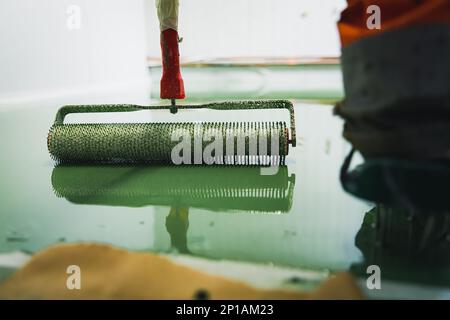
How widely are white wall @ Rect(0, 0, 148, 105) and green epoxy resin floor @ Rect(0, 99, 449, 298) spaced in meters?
1.37

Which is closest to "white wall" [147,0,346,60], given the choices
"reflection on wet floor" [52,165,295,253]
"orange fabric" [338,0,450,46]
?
"reflection on wet floor" [52,165,295,253]

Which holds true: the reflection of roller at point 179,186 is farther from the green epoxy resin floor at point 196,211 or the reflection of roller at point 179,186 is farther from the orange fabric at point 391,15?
the orange fabric at point 391,15

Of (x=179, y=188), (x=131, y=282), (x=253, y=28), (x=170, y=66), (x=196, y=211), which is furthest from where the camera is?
(x=253, y=28)

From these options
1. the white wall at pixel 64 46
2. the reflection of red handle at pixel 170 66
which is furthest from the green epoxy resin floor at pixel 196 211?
the white wall at pixel 64 46

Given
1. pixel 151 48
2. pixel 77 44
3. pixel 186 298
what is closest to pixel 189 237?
pixel 186 298

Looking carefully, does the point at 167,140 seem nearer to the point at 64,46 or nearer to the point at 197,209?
the point at 197,209

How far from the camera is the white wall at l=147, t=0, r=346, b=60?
537 centimetres

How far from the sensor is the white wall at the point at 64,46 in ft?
9.43

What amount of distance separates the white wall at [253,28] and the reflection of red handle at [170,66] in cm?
384

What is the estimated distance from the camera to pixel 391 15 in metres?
0.81

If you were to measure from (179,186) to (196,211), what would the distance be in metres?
0.21

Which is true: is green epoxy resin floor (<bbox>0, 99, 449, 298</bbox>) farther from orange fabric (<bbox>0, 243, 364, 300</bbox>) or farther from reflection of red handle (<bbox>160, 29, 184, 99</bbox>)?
reflection of red handle (<bbox>160, 29, 184, 99</bbox>)

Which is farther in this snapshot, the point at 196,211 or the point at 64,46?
the point at 64,46

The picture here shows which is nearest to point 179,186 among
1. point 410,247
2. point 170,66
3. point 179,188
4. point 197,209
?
point 179,188
